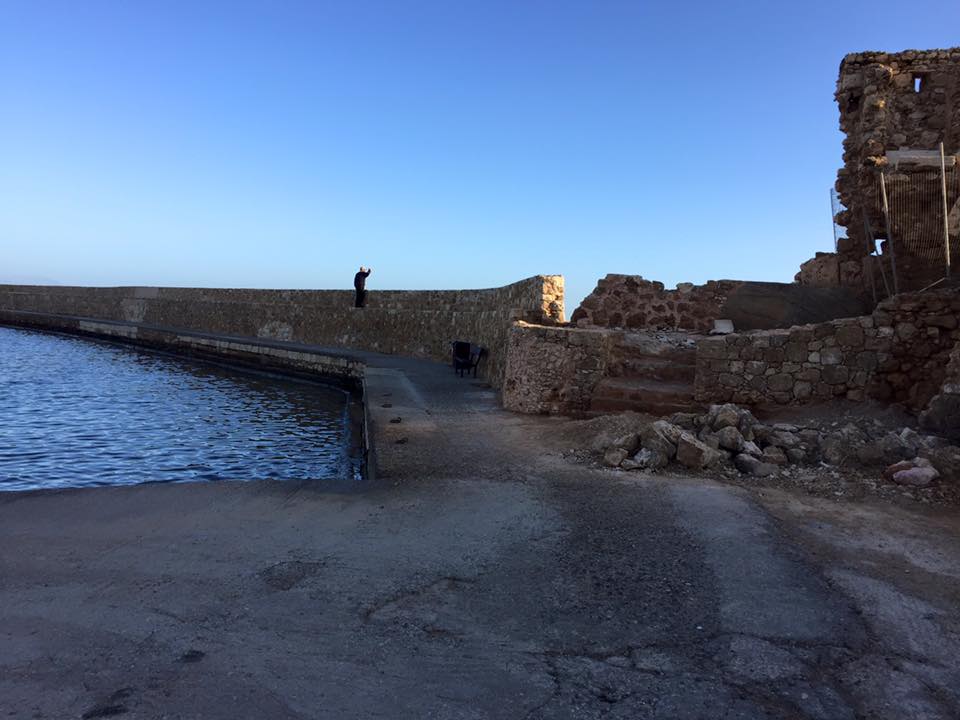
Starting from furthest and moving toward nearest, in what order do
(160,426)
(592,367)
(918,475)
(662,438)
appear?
(160,426), (592,367), (662,438), (918,475)

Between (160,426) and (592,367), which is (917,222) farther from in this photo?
(160,426)

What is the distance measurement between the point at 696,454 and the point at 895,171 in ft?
22.8

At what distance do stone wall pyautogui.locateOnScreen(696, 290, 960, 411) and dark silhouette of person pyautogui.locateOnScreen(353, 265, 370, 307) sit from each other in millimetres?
14524

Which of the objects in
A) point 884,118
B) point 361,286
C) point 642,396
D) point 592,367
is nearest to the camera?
point 642,396

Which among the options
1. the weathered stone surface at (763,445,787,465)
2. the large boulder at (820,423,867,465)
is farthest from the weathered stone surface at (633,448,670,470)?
the large boulder at (820,423,867,465)

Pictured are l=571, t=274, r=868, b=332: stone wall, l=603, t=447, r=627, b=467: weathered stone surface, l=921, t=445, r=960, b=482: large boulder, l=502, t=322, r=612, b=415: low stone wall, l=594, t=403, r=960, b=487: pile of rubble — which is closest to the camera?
l=921, t=445, r=960, b=482: large boulder

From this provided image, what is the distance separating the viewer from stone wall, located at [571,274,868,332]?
31.1 feet

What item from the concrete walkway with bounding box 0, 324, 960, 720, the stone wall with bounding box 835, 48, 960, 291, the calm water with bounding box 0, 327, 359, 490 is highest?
the stone wall with bounding box 835, 48, 960, 291

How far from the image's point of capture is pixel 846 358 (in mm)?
7074

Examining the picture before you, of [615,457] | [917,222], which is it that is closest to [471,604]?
[615,457]

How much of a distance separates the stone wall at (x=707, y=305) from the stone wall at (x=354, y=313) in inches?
37.0

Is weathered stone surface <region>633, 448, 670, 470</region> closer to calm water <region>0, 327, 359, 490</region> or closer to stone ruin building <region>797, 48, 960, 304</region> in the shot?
calm water <region>0, 327, 359, 490</region>

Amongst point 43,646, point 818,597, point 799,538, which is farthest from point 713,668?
point 43,646

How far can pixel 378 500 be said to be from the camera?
4824 mm
